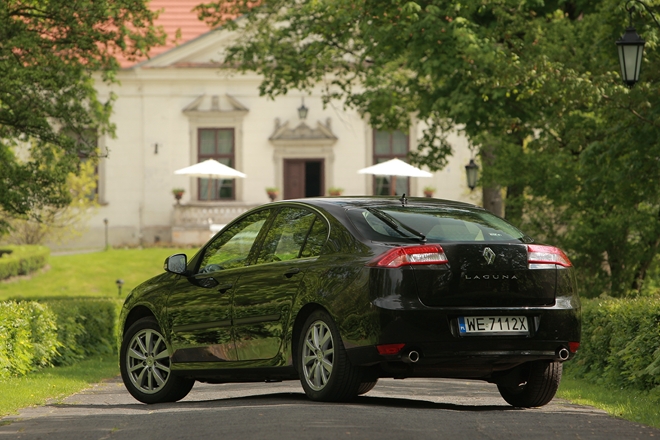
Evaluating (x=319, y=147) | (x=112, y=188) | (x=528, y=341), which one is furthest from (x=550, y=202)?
(x=112, y=188)

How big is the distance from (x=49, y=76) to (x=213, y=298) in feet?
33.5

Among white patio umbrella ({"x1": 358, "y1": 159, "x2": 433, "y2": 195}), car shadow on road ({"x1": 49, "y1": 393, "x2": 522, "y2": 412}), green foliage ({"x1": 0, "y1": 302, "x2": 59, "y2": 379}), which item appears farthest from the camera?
white patio umbrella ({"x1": 358, "y1": 159, "x2": 433, "y2": 195})

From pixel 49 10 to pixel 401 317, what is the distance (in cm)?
1206

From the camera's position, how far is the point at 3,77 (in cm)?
1722

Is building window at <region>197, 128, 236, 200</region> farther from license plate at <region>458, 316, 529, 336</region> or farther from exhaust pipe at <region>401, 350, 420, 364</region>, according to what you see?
exhaust pipe at <region>401, 350, 420, 364</region>

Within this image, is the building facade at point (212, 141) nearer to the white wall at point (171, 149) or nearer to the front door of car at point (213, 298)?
the white wall at point (171, 149)

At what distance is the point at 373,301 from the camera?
298 inches

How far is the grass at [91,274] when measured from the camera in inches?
1177

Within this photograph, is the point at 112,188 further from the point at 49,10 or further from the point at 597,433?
the point at 597,433

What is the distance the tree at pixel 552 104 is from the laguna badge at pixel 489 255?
7.79 metres

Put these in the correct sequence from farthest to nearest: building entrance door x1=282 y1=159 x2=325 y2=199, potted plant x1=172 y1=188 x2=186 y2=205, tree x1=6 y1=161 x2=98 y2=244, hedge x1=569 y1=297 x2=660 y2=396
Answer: building entrance door x1=282 y1=159 x2=325 y2=199, potted plant x1=172 y1=188 x2=186 y2=205, tree x1=6 y1=161 x2=98 y2=244, hedge x1=569 y1=297 x2=660 y2=396

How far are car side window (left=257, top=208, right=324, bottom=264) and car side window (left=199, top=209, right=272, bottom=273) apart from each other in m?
0.19

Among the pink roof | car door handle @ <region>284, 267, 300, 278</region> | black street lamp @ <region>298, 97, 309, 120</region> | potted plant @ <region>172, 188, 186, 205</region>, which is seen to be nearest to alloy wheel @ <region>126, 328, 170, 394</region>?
car door handle @ <region>284, 267, 300, 278</region>

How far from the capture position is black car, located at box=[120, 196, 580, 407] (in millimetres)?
7625
